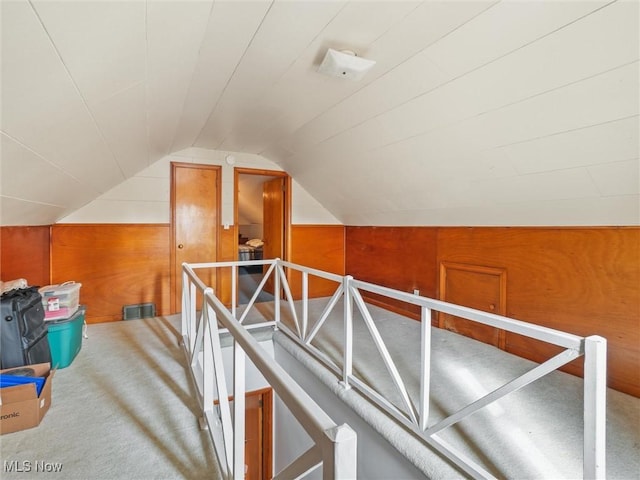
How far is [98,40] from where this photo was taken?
111 centimetres

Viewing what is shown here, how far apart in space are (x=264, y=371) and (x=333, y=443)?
366 millimetres

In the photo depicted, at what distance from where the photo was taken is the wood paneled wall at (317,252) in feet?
15.0

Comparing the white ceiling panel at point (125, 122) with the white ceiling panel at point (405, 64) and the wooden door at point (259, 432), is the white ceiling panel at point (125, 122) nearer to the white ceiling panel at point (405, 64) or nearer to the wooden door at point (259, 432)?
the white ceiling panel at point (405, 64)

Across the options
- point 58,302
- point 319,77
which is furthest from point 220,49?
point 58,302

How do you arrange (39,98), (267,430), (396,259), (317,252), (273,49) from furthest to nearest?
(317,252) < (396,259) < (267,430) < (273,49) < (39,98)

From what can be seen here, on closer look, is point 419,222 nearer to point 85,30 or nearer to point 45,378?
point 85,30

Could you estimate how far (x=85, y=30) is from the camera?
1.03 m

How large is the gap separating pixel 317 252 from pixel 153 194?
7.48 ft

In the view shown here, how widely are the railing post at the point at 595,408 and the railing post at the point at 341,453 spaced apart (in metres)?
0.93

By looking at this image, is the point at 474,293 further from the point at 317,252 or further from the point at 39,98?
the point at 39,98

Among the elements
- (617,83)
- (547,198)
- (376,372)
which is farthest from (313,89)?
(376,372)

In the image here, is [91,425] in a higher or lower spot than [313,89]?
lower

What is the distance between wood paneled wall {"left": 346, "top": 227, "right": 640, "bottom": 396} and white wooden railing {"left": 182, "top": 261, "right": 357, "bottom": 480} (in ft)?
8.15

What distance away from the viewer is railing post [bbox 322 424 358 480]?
586 mm
